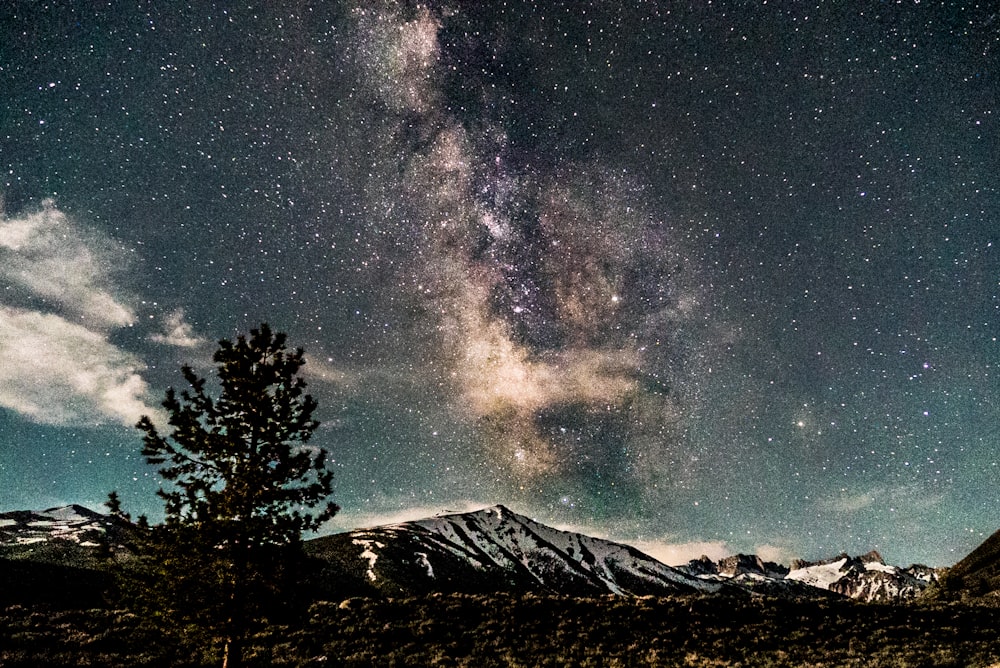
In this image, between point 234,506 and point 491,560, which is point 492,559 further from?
point 234,506

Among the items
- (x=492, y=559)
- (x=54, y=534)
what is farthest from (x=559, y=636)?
(x=54, y=534)

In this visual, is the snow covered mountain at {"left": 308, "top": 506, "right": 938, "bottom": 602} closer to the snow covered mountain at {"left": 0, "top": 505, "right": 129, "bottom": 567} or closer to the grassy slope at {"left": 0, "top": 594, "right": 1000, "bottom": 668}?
the snow covered mountain at {"left": 0, "top": 505, "right": 129, "bottom": 567}

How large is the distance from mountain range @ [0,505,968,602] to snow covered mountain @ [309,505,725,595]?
12.3 inches

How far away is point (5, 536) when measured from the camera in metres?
105

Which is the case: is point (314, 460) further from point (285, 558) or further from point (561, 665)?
point (561, 665)

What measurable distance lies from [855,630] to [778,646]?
17.6 feet

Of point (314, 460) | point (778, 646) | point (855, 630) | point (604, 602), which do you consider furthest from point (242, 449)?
point (855, 630)

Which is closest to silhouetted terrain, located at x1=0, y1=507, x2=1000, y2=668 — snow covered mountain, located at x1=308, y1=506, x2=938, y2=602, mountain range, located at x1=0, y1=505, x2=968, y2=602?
mountain range, located at x1=0, y1=505, x2=968, y2=602

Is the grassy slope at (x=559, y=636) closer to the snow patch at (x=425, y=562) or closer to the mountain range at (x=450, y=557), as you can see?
the mountain range at (x=450, y=557)

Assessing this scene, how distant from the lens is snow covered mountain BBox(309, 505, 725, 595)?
8912cm

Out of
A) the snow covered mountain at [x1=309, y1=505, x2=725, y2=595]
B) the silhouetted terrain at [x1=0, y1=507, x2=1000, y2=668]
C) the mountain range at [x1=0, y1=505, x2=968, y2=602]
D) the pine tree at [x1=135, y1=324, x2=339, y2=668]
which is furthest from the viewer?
the snow covered mountain at [x1=309, y1=505, x2=725, y2=595]

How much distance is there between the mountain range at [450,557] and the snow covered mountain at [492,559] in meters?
0.31

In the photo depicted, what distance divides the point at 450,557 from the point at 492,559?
1689 cm

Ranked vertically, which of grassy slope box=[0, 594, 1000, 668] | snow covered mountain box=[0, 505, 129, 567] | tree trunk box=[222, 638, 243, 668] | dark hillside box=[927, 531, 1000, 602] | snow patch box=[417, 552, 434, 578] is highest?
snow covered mountain box=[0, 505, 129, 567]
